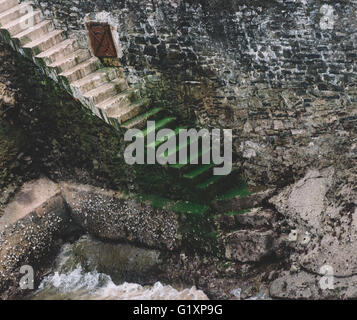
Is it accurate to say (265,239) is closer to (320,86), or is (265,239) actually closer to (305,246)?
(305,246)

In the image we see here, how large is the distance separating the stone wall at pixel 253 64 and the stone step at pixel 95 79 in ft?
0.71

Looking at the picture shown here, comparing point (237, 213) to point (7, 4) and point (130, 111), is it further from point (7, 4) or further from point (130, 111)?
point (7, 4)

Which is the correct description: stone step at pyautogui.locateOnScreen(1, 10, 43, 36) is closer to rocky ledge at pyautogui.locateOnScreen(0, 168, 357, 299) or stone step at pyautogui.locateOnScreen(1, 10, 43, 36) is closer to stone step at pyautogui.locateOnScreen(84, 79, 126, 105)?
stone step at pyautogui.locateOnScreen(84, 79, 126, 105)

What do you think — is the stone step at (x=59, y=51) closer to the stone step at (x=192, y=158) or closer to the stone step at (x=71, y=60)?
the stone step at (x=71, y=60)

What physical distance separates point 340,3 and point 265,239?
306 centimetres

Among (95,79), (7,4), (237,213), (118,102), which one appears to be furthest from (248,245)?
(7,4)

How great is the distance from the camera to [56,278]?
8172 mm

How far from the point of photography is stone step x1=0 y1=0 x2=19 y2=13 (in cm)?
756

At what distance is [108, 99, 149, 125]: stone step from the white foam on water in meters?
2.43

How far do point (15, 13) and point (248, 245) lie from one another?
452 cm

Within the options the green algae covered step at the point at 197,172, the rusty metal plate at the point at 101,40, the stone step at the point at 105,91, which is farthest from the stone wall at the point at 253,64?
the green algae covered step at the point at 197,172

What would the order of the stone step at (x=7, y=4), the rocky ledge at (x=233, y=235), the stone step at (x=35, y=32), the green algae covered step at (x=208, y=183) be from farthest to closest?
→ 1. the stone step at (x=7, y=4)
2. the stone step at (x=35, y=32)
3. the green algae covered step at (x=208, y=183)
4. the rocky ledge at (x=233, y=235)

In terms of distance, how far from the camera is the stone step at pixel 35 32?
23.9ft

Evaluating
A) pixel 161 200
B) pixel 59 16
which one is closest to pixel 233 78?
pixel 161 200
